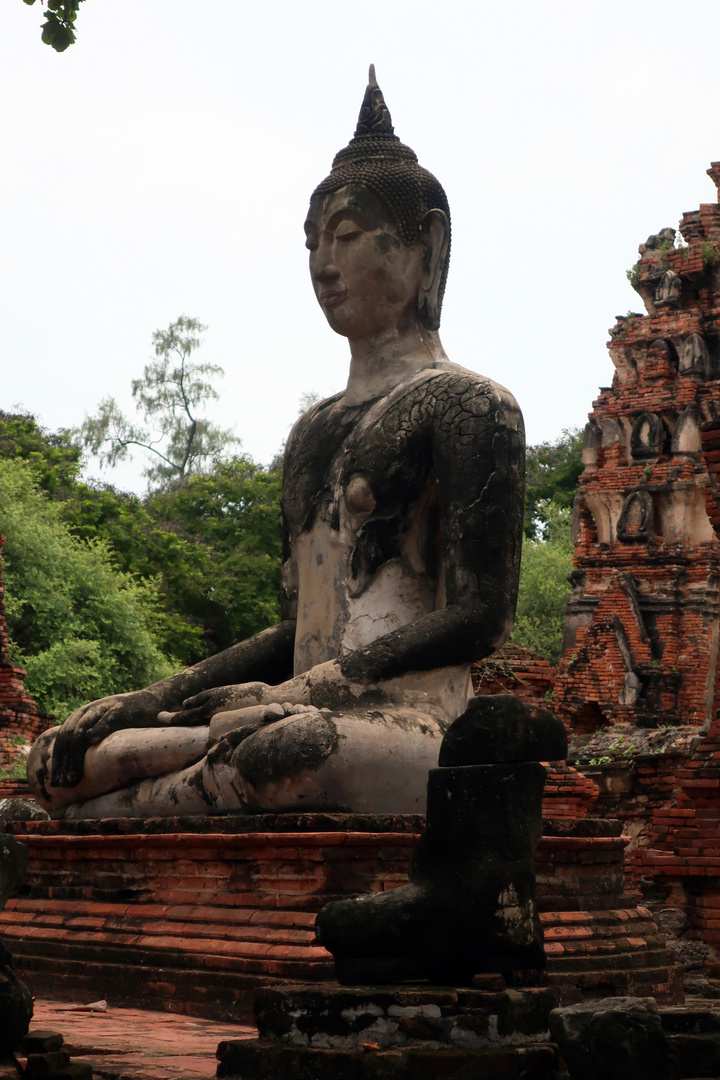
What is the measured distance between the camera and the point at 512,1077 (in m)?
3.32

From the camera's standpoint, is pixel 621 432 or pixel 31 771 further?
pixel 621 432

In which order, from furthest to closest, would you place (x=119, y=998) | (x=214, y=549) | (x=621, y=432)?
(x=214, y=549) < (x=621, y=432) < (x=119, y=998)

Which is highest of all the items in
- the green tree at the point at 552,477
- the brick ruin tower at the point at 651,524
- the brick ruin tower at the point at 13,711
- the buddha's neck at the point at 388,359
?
the green tree at the point at 552,477

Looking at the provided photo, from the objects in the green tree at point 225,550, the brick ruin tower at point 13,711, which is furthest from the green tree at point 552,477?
the brick ruin tower at point 13,711

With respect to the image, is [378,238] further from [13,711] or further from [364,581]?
[13,711]

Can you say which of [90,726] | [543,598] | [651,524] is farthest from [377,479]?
[543,598]

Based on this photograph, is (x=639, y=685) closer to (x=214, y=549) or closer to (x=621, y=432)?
(x=621, y=432)

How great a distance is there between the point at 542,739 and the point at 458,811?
0.30 metres

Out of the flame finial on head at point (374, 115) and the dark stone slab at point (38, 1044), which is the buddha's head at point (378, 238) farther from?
the dark stone slab at point (38, 1044)

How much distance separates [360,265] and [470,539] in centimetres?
155

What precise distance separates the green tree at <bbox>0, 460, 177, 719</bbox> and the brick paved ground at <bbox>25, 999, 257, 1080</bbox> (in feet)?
51.6

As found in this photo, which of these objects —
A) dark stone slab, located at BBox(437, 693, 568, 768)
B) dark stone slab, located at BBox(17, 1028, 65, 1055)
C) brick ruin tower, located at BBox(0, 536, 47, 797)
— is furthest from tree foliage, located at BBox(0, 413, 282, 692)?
dark stone slab, located at BBox(17, 1028, 65, 1055)

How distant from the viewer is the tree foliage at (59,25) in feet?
17.0

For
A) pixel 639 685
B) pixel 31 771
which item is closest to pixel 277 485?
pixel 639 685
